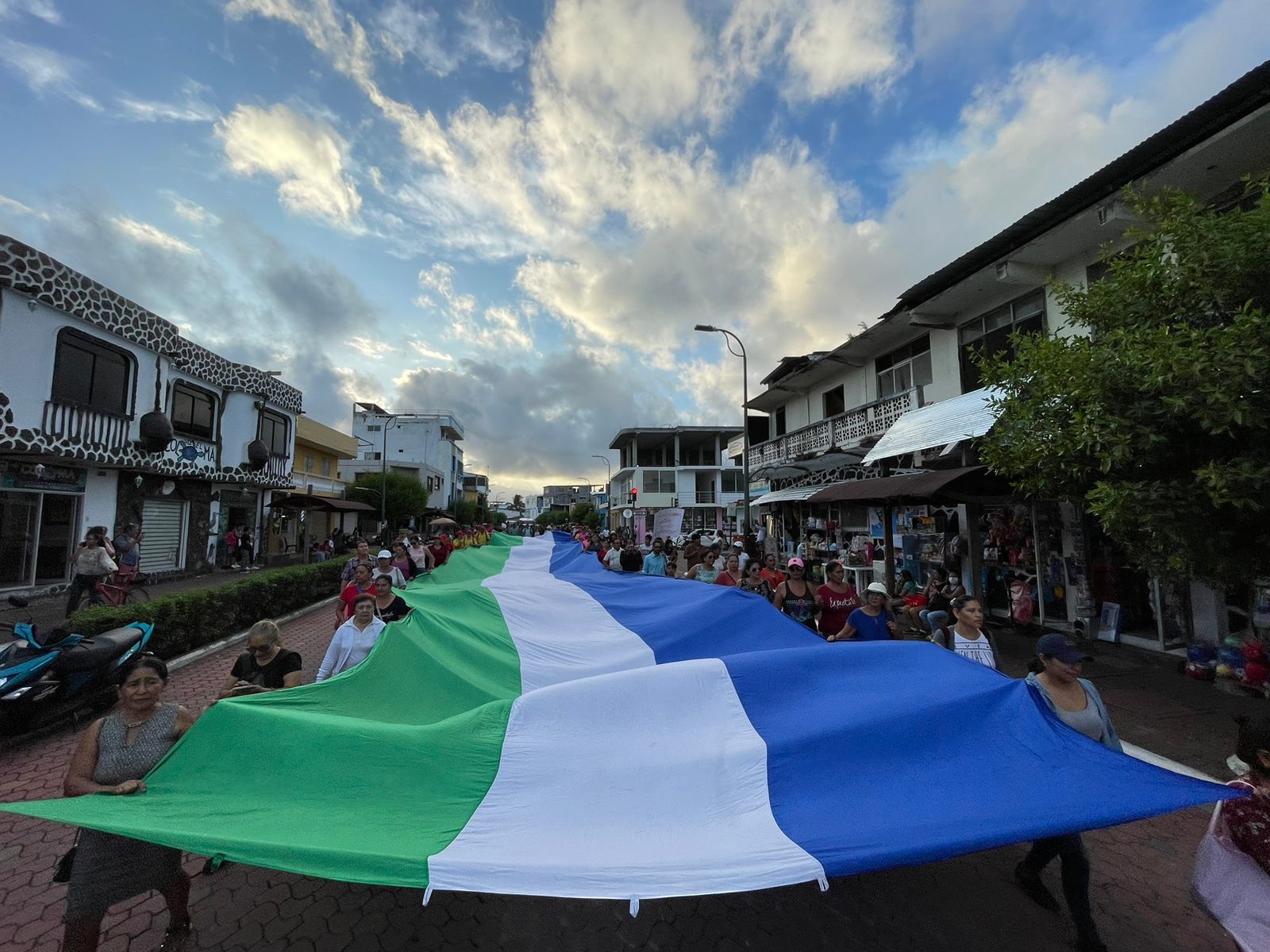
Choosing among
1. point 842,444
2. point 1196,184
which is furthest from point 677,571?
point 1196,184

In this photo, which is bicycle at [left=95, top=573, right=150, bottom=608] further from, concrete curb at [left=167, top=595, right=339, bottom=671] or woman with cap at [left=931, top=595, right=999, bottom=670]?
woman with cap at [left=931, top=595, right=999, bottom=670]

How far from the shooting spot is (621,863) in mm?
2314

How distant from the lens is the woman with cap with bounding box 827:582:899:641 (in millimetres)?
5652

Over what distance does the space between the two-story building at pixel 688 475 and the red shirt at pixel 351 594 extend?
139ft

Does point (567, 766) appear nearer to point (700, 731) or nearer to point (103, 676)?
point (700, 731)

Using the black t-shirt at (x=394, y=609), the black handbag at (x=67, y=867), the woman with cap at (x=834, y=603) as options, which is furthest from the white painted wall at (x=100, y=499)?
the woman with cap at (x=834, y=603)

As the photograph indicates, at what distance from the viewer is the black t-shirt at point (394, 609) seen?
22.1 ft

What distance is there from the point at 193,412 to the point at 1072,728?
24.7 meters

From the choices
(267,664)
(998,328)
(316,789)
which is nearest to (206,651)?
(267,664)

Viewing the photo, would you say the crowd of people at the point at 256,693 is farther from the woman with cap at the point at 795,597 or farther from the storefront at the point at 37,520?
the storefront at the point at 37,520

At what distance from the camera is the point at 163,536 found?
751 inches

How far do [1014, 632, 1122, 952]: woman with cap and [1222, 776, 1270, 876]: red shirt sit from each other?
604 millimetres

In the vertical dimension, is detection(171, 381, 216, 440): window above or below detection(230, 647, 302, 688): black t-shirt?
above

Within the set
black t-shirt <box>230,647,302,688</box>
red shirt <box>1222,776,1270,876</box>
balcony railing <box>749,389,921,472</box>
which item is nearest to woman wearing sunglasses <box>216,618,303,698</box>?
black t-shirt <box>230,647,302,688</box>
